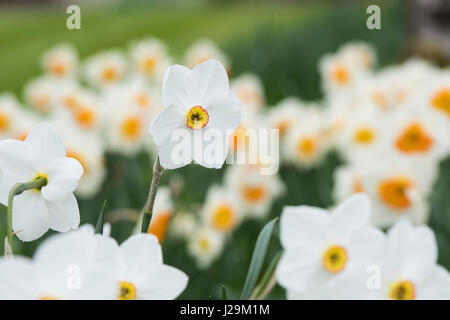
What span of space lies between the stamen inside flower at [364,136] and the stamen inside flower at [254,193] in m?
0.27

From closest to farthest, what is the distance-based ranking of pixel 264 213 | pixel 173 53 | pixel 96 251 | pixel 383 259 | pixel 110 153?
pixel 96 251 → pixel 383 259 → pixel 264 213 → pixel 110 153 → pixel 173 53

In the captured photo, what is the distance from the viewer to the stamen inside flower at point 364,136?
4.66ft

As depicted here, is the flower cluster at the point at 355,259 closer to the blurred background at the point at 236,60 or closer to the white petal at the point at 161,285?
the white petal at the point at 161,285

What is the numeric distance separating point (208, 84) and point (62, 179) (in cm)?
14

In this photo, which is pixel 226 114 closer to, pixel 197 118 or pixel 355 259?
pixel 197 118

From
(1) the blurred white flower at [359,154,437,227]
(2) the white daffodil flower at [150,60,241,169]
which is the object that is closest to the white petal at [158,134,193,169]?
(2) the white daffodil flower at [150,60,241,169]

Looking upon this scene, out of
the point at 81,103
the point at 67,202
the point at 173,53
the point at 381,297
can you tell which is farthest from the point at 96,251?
the point at 173,53

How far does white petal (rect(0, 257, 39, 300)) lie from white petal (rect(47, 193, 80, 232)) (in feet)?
0.38

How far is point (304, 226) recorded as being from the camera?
56 cm

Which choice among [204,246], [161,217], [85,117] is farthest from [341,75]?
[161,217]

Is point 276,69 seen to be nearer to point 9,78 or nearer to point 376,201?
point 376,201

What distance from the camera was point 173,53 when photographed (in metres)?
6.09

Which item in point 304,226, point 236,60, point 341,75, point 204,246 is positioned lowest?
point 204,246
